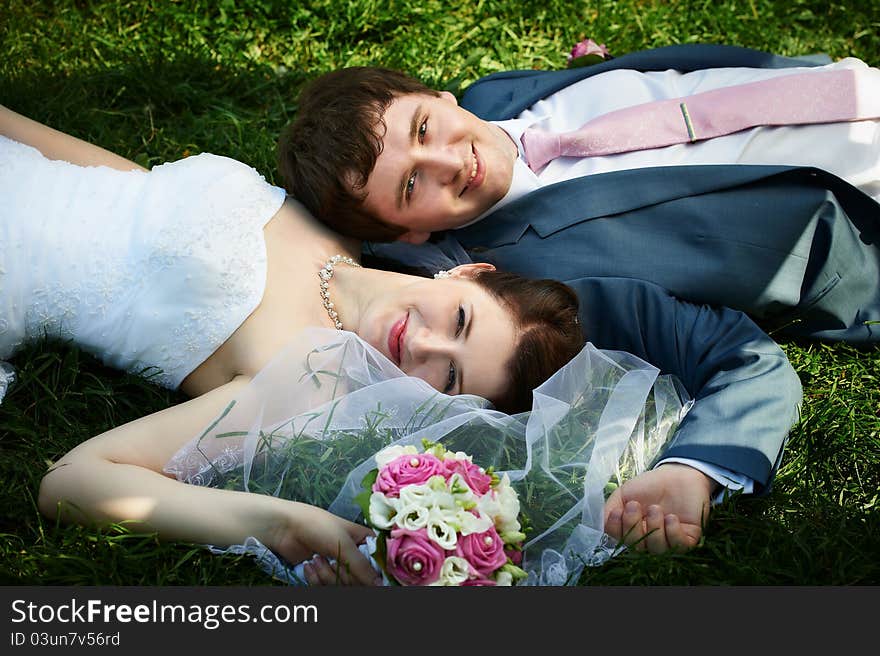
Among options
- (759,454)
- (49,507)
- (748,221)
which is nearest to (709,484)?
(759,454)

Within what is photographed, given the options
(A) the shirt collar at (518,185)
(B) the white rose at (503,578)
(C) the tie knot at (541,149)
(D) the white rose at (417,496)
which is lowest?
(B) the white rose at (503,578)

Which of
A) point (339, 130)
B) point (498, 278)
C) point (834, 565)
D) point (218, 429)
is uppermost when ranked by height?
point (339, 130)

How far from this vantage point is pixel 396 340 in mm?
3152

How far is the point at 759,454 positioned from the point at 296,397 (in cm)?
142

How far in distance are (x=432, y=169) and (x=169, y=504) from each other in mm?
1565

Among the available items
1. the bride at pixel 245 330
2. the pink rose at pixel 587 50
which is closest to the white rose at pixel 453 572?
the bride at pixel 245 330

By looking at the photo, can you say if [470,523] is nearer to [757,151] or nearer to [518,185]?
[518,185]

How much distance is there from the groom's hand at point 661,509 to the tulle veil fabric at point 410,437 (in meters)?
0.06

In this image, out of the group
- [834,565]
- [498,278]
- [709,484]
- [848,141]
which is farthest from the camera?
[848,141]

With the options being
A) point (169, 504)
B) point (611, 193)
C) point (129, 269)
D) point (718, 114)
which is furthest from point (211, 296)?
point (718, 114)

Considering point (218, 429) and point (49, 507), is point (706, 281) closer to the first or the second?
point (218, 429)

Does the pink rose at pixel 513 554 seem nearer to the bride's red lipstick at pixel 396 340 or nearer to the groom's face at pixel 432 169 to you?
the bride's red lipstick at pixel 396 340

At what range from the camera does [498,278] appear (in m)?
3.31

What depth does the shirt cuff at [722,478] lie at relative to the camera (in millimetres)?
2980
